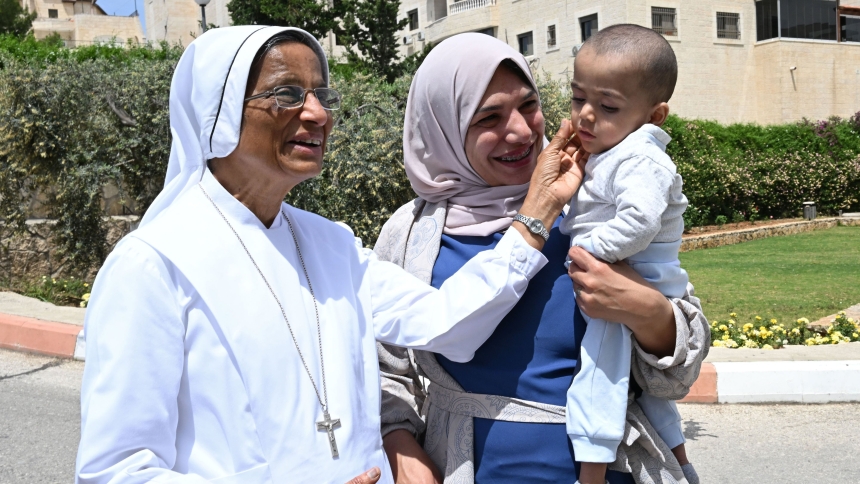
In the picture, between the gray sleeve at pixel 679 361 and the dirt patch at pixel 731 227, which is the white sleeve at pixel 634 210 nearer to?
the gray sleeve at pixel 679 361

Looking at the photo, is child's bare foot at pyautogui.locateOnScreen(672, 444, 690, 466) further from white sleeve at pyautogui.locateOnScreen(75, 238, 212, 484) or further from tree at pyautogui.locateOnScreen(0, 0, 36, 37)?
tree at pyautogui.locateOnScreen(0, 0, 36, 37)

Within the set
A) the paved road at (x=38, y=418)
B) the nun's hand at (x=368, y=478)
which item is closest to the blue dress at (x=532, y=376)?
the nun's hand at (x=368, y=478)

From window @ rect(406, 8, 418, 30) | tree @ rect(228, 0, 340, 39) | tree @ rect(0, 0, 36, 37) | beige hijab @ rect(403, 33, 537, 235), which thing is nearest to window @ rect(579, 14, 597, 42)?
tree @ rect(228, 0, 340, 39)

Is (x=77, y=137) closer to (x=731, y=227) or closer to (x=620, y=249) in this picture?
(x=620, y=249)

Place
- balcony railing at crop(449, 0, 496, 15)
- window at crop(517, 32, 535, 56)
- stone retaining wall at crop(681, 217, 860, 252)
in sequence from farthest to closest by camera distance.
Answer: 1. balcony railing at crop(449, 0, 496, 15)
2. window at crop(517, 32, 535, 56)
3. stone retaining wall at crop(681, 217, 860, 252)

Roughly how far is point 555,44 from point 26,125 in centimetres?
2589

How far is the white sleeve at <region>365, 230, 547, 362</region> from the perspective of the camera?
188 cm

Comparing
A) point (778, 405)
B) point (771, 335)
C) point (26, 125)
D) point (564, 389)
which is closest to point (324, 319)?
point (564, 389)

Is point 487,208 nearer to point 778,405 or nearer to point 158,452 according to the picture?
point 158,452

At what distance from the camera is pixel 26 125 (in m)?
8.77

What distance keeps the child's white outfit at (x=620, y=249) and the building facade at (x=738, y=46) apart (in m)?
28.3

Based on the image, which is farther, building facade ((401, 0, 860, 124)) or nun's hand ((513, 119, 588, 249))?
building facade ((401, 0, 860, 124))

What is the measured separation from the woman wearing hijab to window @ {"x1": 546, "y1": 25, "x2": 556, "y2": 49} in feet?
102

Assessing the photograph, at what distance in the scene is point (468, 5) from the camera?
3566cm
